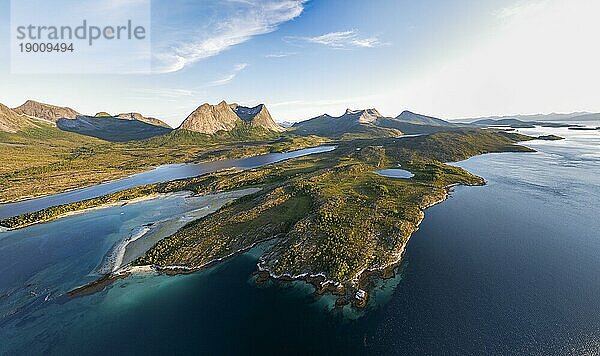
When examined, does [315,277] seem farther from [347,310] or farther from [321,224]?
[321,224]

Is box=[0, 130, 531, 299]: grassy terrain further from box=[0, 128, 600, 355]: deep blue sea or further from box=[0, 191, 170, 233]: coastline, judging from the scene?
box=[0, 128, 600, 355]: deep blue sea

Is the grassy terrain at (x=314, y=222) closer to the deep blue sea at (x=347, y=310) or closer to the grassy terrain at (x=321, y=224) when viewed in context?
the grassy terrain at (x=321, y=224)

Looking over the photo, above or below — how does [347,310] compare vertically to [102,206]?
above

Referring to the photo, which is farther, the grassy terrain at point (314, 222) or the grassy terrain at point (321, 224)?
the grassy terrain at point (321, 224)

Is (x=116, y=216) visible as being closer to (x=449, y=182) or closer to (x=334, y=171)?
(x=334, y=171)

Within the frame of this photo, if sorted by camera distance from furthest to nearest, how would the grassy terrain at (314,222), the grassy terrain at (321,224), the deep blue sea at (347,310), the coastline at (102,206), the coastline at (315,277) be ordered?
the coastline at (102,206) → the grassy terrain at (321,224) → the grassy terrain at (314,222) → the coastline at (315,277) → the deep blue sea at (347,310)

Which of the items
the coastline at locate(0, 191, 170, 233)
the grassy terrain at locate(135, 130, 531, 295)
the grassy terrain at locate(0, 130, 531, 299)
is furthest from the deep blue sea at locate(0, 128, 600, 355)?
the coastline at locate(0, 191, 170, 233)

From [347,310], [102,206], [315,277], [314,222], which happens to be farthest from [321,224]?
[102,206]

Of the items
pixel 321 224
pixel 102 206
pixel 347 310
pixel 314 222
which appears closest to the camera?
pixel 347 310

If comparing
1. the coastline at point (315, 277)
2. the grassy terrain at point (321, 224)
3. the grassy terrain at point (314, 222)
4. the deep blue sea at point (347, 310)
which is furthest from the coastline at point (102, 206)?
the coastline at point (315, 277)
